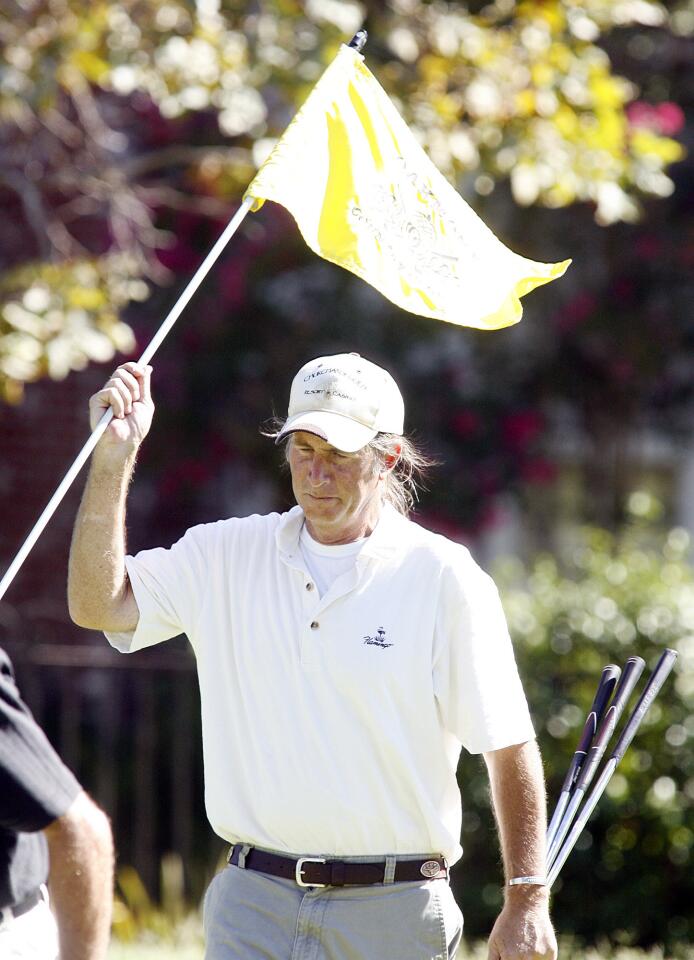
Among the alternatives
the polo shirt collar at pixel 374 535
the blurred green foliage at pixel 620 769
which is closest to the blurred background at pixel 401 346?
the blurred green foliage at pixel 620 769

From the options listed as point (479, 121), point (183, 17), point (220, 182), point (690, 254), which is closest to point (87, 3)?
point (183, 17)

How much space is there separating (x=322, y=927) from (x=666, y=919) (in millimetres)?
3496

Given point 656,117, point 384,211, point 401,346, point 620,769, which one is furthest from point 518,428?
point 384,211

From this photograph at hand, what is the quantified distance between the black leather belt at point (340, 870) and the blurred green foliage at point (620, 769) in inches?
119

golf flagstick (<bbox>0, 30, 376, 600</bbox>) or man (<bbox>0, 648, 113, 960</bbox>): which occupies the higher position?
golf flagstick (<bbox>0, 30, 376, 600</bbox>)

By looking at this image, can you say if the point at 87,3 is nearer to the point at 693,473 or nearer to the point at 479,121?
the point at 479,121

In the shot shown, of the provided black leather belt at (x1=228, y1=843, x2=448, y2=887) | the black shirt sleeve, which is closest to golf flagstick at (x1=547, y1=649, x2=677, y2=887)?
black leather belt at (x1=228, y1=843, x2=448, y2=887)

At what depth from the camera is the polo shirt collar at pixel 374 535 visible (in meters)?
3.40

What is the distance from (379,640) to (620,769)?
3.19m

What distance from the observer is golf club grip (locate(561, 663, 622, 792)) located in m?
3.68

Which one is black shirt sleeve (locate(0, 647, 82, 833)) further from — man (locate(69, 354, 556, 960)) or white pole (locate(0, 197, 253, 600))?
man (locate(69, 354, 556, 960))

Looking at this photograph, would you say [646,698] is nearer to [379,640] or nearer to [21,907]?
[379,640]

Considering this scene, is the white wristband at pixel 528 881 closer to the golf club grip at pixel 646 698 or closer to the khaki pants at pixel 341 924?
the khaki pants at pixel 341 924

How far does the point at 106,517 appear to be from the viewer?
3260mm
